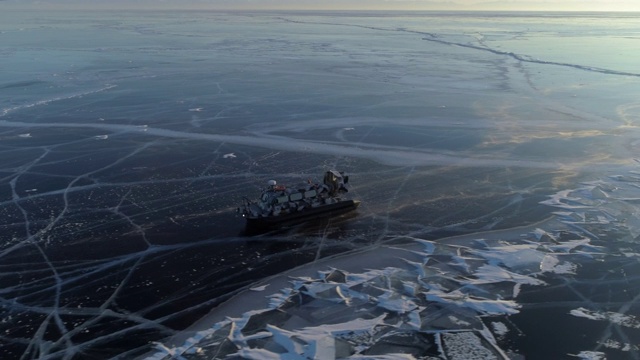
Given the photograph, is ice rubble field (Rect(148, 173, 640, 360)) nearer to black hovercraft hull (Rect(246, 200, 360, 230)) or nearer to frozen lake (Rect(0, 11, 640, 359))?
frozen lake (Rect(0, 11, 640, 359))

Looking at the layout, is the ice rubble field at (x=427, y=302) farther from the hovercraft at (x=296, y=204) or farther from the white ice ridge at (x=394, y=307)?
the hovercraft at (x=296, y=204)

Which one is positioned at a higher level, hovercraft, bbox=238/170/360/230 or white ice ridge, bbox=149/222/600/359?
hovercraft, bbox=238/170/360/230

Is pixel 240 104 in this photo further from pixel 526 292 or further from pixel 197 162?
pixel 526 292

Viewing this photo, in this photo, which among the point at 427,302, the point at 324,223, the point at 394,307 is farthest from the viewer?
the point at 324,223

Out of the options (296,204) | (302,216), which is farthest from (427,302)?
(296,204)

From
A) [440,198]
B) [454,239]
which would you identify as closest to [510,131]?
[440,198]

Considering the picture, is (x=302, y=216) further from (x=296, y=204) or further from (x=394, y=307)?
(x=394, y=307)

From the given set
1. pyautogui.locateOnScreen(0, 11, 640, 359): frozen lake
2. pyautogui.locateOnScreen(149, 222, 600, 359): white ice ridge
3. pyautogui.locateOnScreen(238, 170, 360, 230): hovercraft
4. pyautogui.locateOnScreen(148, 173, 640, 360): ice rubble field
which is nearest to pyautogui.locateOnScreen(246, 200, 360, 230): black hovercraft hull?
pyautogui.locateOnScreen(238, 170, 360, 230): hovercraft
